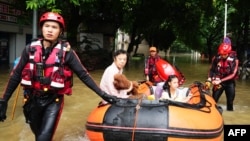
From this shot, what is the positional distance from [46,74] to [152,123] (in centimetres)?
147

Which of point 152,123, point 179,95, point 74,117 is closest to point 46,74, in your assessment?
point 152,123

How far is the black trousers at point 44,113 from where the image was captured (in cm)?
376

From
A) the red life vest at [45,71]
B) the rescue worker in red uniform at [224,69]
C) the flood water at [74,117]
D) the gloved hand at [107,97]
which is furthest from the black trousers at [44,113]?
the rescue worker in red uniform at [224,69]

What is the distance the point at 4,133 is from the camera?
6.46 meters

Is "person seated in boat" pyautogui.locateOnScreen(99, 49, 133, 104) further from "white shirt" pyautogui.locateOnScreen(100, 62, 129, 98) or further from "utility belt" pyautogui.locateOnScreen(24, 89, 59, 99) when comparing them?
"utility belt" pyautogui.locateOnScreen(24, 89, 59, 99)

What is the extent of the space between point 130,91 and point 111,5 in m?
14.3

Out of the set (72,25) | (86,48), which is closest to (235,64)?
(72,25)

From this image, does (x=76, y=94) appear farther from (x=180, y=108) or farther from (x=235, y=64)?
(x=180, y=108)

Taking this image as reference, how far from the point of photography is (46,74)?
3.79 metres

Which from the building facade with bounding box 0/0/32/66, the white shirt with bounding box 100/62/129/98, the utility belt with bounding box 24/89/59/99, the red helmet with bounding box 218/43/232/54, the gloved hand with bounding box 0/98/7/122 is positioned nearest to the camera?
the gloved hand with bounding box 0/98/7/122

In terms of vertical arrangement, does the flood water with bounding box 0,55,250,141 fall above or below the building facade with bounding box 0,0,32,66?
below

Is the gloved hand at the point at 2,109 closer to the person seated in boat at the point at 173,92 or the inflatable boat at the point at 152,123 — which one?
the inflatable boat at the point at 152,123

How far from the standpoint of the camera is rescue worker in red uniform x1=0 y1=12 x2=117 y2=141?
12.3ft

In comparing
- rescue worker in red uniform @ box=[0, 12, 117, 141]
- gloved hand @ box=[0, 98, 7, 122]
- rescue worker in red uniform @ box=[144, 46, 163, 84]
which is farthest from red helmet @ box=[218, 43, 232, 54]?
gloved hand @ box=[0, 98, 7, 122]
